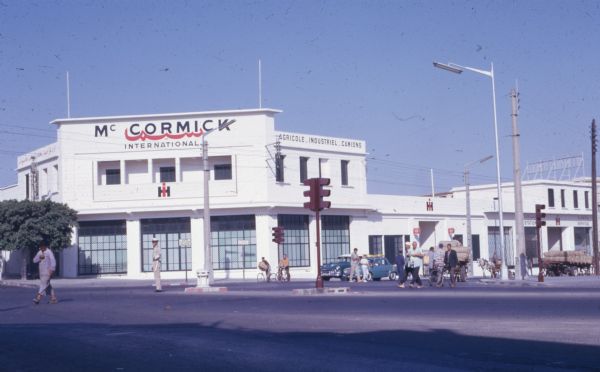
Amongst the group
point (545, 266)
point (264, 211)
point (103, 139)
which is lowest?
point (545, 266)

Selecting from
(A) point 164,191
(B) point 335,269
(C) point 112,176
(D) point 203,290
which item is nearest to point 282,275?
(B) point 335,269

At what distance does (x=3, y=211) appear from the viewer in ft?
160

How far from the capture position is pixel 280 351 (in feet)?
36.8

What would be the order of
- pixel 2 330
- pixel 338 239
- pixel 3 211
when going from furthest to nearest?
pixel 338 239 → pixel 3 211 → pixel 2 330

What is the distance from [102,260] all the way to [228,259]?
8.25 meters

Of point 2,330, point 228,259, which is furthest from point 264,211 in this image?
point 2,330

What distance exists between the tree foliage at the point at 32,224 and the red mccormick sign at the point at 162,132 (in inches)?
247

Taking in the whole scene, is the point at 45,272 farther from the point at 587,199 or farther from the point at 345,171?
the point at 587,199

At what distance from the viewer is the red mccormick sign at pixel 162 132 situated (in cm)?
5228

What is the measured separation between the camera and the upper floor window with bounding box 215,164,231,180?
2084 inches

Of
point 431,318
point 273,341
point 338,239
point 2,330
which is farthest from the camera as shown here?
point 338,239

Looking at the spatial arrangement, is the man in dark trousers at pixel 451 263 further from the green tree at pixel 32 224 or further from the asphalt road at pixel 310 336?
the green tree at pixel 32 224

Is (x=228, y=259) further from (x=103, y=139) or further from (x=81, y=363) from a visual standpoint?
(x=81, y=363)

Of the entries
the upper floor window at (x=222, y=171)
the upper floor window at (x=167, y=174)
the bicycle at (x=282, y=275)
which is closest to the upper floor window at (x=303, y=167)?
the upper floor window at (x=222, y=171)
